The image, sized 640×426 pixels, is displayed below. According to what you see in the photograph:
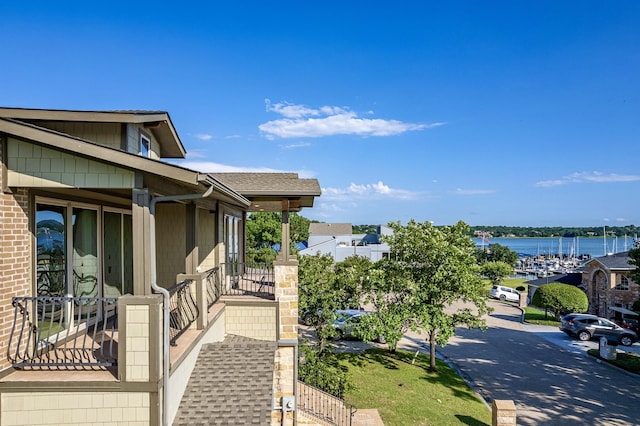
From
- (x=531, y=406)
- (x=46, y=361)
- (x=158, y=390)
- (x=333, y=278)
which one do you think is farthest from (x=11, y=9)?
(x=531, y=406)

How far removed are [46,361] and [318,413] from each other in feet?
22.6

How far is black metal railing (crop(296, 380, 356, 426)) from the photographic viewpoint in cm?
1021

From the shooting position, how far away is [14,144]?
17.6ft

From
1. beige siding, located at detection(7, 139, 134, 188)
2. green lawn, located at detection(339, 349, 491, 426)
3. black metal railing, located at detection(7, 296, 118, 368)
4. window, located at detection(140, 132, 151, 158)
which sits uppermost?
window, located at detection(140, 132, 151, 158)

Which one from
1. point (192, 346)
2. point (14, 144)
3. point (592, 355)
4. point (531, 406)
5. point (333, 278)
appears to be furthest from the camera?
point (592, 355)

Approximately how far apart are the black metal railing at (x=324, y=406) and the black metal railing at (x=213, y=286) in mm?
3531

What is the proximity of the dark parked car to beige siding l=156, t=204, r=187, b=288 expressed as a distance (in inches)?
926

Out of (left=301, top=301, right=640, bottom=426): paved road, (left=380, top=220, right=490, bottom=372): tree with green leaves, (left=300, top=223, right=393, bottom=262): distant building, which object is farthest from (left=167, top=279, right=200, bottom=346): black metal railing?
(left=300, top=223, right=393, bottom=262): distant building

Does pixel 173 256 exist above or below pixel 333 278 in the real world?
above

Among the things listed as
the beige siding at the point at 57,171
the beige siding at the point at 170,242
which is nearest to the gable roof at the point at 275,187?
the beige siding at the point at 170,242

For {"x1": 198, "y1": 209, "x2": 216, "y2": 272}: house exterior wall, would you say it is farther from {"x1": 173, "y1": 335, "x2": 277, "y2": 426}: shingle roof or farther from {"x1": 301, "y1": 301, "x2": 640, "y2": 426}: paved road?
{"x1": 301, "y1": 301, "x2": 640, "y2": 426}: paved road

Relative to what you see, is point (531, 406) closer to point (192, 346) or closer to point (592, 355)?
point (592, 355)

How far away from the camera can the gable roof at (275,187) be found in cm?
992

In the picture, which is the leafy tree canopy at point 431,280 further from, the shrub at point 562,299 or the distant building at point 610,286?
the distant building at point 610,286
